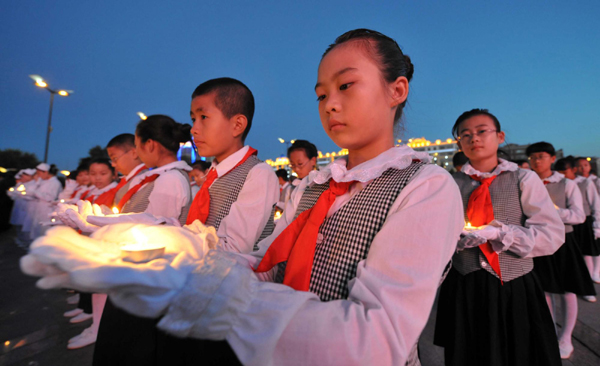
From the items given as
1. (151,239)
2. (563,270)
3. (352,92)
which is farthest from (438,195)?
(563,270)

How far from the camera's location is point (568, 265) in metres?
3.28

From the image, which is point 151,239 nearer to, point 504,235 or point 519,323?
point 504,235

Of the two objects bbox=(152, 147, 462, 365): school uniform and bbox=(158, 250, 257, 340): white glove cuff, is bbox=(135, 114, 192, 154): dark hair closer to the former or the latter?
bbox=(152, 147, 462, 365): school uniform

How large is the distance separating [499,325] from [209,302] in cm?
221

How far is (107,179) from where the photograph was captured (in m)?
4.60

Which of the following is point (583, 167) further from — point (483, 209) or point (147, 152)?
point (147, 152)

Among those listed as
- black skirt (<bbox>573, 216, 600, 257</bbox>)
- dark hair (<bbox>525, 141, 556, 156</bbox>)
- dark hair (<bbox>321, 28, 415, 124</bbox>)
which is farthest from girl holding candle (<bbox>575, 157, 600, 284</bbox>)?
dark hair (<bbox>321, 28, 415, 124</bbox>)

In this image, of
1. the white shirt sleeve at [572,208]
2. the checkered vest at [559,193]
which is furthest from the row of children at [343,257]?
the checkered vest at [559,193]

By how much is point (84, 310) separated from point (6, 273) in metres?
3.21

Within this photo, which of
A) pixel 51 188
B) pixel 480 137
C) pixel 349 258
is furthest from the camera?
pixel 51 188

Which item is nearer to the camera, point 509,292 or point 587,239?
point 509,292

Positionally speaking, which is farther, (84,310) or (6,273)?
(6,273)

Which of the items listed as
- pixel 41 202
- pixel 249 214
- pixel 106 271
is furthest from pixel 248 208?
pixel 41 202

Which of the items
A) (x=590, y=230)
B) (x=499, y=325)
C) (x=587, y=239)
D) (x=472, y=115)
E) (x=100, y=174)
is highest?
(x=472, y=115)
